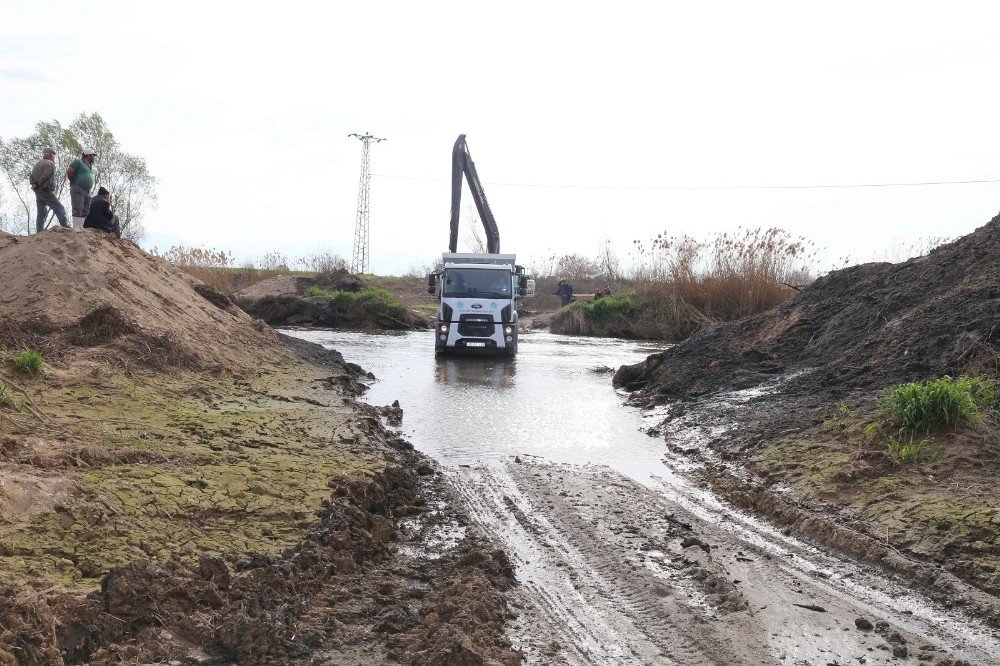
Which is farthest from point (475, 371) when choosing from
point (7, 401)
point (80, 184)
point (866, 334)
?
point (7, 401)

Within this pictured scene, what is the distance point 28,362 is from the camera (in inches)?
325

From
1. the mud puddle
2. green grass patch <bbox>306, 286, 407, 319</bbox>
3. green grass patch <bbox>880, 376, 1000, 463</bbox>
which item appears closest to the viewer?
the mud puddle

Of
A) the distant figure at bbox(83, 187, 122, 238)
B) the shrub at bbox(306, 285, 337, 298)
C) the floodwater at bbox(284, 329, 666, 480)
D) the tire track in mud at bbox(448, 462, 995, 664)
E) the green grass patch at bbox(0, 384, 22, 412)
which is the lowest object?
Result: the tire track in mud at bbox(448, 462, 995, 664)

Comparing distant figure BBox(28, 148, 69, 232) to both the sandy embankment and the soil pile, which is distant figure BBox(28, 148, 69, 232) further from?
the soil pile

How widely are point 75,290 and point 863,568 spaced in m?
11.8

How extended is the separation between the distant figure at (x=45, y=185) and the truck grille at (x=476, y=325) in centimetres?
951

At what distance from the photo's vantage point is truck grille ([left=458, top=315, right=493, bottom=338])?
20250 mm

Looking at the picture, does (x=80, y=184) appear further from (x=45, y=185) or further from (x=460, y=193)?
(x=460, y=193)

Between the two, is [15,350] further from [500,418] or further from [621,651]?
[621,651]

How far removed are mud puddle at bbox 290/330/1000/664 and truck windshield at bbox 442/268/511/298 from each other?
933 centimetres

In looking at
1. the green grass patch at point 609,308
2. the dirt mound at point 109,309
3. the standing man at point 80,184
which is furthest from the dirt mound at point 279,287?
the dirt mound at point 109,309

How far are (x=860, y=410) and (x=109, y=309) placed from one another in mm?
10702

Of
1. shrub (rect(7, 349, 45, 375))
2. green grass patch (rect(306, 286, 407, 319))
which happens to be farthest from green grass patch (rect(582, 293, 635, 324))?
shrub (rect(7, 349, 45, 375))

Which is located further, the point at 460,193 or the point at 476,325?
the point at 460,193
